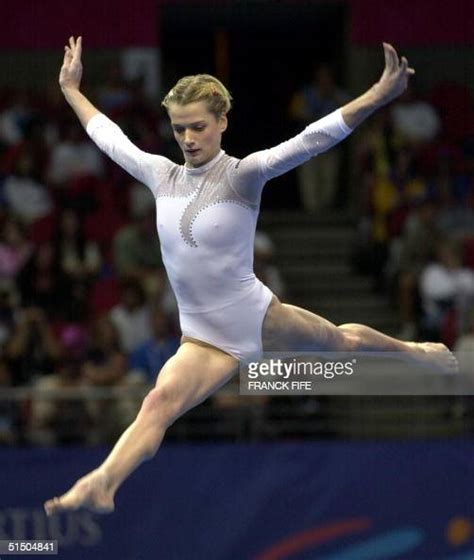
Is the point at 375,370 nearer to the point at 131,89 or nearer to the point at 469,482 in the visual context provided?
the point at 469,482

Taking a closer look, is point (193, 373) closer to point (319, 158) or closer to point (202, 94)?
point (202, 94)

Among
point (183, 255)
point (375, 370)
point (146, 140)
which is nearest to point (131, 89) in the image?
point (146, 140)

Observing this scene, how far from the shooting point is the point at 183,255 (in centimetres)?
636

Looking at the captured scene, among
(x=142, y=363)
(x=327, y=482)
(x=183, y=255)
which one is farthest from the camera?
(x=142, y=363)

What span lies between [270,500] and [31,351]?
80.4 inches

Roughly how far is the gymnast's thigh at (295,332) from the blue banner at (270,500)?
2938mm

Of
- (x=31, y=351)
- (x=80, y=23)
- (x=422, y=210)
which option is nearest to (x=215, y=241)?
(x=31, y=351)

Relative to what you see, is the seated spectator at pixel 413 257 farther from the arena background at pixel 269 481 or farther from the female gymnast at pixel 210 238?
the female gymnast at pixel 210 238

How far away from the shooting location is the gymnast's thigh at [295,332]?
6.61 metres

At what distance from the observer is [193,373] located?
6.25 m

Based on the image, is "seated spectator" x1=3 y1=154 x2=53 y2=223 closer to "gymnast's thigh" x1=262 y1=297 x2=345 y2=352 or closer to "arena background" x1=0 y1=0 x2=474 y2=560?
"arena background" x1=0 y1=0 x2=474 y2=560

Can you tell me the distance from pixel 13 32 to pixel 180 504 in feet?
15.8

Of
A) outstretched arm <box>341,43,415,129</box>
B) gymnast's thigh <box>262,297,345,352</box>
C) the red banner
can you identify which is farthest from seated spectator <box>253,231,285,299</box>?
outstretched arm <box>341,43,415,129</box>

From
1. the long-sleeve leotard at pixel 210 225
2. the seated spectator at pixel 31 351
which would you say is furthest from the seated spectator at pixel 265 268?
the long-sleeve leotard at pixel 210 225
